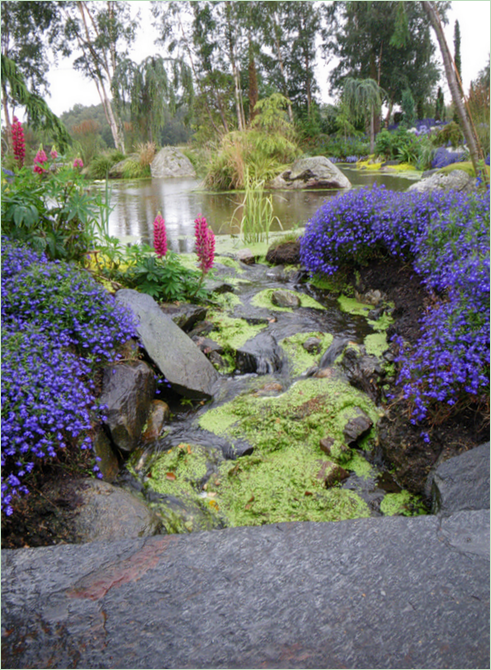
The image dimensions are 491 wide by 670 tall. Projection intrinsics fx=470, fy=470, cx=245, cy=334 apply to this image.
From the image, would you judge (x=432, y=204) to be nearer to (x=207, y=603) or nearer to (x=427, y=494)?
(x=427, y=494)

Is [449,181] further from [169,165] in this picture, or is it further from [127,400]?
[169,165]

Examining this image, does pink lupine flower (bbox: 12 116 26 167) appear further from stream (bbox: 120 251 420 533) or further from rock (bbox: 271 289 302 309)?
rock (bbox: 271 289 302 309)

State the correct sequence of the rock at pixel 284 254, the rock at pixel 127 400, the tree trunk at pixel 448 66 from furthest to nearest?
1. the rock at pixel 284 254
2. the tree trunk at pixel 448 66
3. the rock at pixel 127 400

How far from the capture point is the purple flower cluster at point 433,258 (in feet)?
6.86

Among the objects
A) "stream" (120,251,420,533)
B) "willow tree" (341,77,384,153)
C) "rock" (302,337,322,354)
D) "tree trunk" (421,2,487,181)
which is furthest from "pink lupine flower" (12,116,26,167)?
"willow tree" (341,77,384,153)

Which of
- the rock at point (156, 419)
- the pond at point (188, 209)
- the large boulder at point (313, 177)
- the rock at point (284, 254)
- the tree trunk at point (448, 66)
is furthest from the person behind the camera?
the large boulder at point (313, 177)

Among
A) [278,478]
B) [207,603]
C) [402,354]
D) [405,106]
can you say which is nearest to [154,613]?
[207,603]

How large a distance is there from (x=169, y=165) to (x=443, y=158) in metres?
9.52

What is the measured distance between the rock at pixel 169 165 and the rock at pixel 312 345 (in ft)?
48.2

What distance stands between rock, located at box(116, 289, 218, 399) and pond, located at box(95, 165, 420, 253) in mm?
2586

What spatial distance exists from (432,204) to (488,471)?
8.70 ft

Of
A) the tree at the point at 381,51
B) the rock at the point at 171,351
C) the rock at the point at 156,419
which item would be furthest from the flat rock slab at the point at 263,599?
the tree at the point at 381,51

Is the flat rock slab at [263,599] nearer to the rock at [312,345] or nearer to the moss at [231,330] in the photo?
the rock at [312,345]

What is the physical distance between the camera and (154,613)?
1.13 metres
